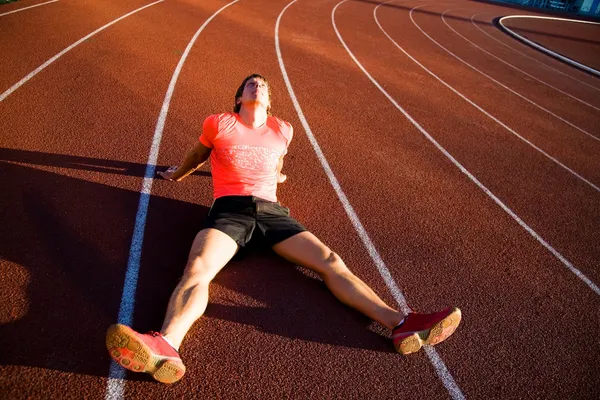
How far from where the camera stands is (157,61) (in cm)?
693

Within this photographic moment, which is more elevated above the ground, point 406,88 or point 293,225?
point 406,88

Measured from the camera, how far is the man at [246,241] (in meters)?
2.25

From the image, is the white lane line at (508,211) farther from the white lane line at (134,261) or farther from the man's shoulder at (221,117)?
the white lane line at (134,261)

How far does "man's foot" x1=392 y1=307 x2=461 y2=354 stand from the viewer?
8.41ft

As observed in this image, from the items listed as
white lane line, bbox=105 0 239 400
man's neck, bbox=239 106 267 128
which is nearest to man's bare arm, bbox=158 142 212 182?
white lane line, bbox=105 0 239 400

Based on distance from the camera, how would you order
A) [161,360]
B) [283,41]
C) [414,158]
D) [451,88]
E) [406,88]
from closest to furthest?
[161,360] → [414,158] → [406,88] → [451,88] → [283,41]

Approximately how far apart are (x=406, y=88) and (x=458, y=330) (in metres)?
6.06

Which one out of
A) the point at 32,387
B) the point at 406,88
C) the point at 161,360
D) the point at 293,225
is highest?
Result: the point at 406,88

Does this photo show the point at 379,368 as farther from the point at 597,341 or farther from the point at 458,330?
the point at 597,341

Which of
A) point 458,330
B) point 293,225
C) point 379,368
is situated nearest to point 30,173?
point 293,225

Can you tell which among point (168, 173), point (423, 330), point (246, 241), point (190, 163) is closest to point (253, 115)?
point (190, 163)

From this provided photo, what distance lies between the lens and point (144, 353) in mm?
2070

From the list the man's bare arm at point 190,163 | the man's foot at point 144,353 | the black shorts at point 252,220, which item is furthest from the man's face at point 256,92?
the man's foot at point 144,353

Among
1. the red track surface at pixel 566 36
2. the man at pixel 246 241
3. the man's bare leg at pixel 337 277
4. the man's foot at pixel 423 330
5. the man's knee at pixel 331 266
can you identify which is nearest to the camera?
the man at pixel 246 241
